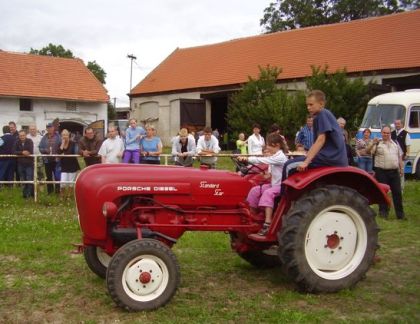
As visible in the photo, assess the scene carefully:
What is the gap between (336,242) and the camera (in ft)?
17.0

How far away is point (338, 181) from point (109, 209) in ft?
7.23

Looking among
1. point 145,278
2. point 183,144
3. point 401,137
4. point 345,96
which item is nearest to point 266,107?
point 345,96

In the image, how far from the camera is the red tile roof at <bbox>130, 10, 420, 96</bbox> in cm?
2567

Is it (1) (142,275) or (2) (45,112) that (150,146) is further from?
(2) (45,112)

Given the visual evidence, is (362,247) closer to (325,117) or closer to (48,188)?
(325,117)

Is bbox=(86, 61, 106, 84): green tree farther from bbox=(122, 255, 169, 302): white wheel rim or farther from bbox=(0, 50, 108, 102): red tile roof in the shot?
bbox=(122, 255, 169, 302): white wheel rim

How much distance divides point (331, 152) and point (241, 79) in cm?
2497

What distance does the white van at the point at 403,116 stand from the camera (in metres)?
15.3

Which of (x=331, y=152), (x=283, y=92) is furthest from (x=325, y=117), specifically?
(x=283, y=92)

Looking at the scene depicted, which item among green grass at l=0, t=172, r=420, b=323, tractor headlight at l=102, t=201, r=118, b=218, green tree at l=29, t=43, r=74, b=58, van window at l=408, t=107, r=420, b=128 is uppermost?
green tree at l=29, t=43, r=74, b=58

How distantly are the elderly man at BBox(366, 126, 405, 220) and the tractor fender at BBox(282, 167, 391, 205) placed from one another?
3921 millimetres

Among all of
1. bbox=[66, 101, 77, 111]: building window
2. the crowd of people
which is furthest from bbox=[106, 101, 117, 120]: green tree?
the crowd of people

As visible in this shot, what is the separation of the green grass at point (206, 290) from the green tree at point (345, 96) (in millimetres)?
13305

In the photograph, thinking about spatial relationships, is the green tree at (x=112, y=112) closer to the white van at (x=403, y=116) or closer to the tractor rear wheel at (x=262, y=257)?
the white van at (x=403, y=116)
